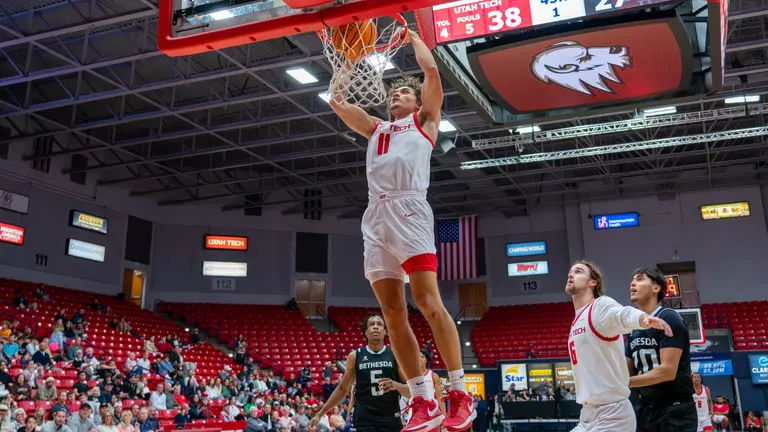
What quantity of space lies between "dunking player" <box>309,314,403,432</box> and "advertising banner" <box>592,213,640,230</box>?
79.1ft

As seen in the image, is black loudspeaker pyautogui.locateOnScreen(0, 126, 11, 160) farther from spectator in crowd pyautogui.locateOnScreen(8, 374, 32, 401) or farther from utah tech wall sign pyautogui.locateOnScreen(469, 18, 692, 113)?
utah tech wall sign pyautogui.locateOnScreen(469, 18, 692, 113)

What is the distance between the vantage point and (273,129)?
886 inches

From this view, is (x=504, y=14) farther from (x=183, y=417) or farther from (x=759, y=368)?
(x=759, y=368)

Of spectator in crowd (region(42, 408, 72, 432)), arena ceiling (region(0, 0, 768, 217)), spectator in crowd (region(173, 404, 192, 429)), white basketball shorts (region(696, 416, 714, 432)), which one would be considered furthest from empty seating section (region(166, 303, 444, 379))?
white basketball shorts (region(696, 416, 714, 432))

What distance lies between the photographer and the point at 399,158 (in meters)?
3.74

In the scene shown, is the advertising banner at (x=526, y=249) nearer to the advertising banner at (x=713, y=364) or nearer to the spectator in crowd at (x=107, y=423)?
the advertising banner at (x=713, y=364)

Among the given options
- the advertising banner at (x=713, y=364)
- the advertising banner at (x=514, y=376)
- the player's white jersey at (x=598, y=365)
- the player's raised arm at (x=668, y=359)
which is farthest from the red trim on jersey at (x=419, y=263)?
the advertising banner at (x=514, y=376)

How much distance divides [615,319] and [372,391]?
2.39 metres

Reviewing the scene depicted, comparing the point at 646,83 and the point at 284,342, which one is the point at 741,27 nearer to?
the point at 646,83

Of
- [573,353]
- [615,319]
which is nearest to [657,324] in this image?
[615,319]

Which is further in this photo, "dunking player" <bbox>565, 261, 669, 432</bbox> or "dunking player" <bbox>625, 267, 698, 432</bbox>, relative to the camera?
"dunking player" <bbox>625, 267, 698, 432</bbox>

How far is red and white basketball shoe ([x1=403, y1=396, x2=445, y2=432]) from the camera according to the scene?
11.2ft

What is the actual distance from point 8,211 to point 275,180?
33.5 feet

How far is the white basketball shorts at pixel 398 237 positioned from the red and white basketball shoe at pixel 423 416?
2.25 feet
